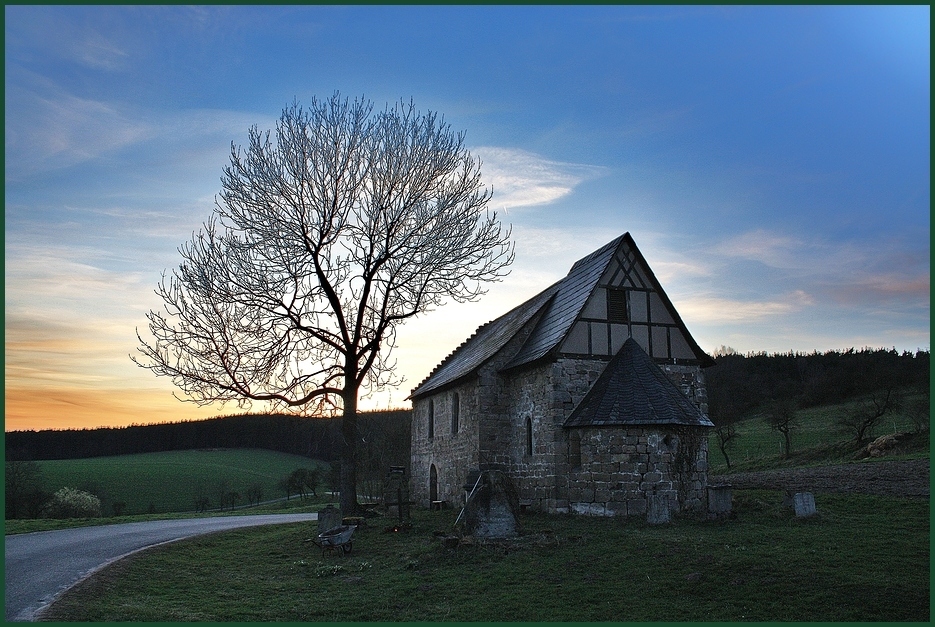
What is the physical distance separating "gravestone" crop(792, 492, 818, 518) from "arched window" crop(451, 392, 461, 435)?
12.9 m

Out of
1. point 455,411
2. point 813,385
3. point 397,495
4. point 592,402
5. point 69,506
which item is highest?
point 813,385

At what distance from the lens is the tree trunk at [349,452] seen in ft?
69.1

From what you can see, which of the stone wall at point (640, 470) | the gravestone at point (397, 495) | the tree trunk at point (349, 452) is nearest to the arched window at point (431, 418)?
the gravestone at point (397, 495)

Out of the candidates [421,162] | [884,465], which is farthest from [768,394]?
[421,162]

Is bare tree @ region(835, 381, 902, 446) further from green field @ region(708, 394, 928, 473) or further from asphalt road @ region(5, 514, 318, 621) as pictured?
asphalt road @ region(5, 514, 318, 621)

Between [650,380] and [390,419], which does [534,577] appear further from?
[390,419]

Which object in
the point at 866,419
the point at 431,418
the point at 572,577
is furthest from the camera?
the point at 866,419

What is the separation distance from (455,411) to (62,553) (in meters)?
14.7

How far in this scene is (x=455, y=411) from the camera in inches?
1049

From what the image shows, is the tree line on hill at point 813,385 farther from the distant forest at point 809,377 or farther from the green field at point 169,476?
the green field at point 169,476

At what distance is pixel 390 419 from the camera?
52.3m

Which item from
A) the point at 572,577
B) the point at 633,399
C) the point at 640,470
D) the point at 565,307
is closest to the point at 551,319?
the point at 565,307

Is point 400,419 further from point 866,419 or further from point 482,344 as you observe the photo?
point 866,419

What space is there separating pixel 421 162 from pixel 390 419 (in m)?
34.2
